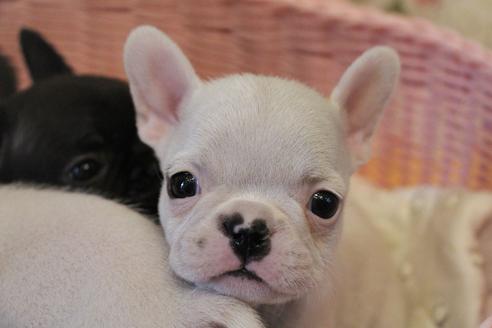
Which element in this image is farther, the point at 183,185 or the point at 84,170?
the point at 84,170

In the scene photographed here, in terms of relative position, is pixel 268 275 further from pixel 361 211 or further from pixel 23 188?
pixel 361 211

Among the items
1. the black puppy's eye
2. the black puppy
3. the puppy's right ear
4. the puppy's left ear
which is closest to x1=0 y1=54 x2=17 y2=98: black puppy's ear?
the black puppy

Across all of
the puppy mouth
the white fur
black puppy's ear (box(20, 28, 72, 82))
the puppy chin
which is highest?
the puppy mouth

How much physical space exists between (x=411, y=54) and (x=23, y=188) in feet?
3.75

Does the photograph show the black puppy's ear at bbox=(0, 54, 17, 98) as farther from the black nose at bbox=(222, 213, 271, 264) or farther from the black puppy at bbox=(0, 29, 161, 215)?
the black nose at bbox=(222, 213, 271, 264)

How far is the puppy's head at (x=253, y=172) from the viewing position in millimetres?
941

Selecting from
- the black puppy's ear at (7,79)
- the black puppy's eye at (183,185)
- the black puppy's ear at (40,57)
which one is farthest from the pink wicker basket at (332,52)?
the black puppy's eye at (183,185)

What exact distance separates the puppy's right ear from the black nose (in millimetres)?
391

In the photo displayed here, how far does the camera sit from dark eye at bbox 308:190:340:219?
104cm

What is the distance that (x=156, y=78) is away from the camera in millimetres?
1252

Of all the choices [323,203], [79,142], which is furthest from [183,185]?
[79,142]

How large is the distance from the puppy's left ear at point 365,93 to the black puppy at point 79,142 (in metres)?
0.44

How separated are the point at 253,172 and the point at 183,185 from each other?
0.14 metres

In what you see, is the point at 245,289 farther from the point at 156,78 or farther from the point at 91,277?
the point at 156,78
